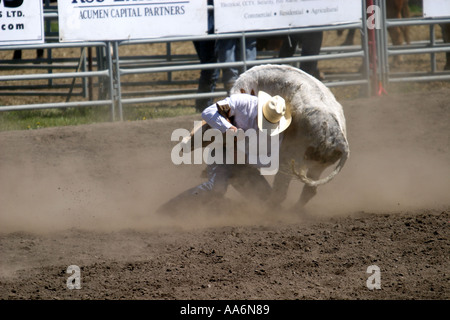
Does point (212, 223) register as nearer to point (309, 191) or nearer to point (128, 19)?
point (309, 191)

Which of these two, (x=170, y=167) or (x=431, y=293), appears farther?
(x=170, y=167)

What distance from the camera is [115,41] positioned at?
9.00 meters

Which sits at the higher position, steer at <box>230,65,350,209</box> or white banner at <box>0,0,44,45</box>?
white banner at <box>0,0,44,45</box>

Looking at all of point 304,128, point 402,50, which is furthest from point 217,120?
point 402,50

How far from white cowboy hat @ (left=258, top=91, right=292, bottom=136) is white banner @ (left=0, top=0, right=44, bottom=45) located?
3853 millimetres

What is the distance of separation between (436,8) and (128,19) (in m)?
4.29

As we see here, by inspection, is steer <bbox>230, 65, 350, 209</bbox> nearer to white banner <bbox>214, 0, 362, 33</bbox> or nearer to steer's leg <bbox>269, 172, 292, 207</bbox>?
steer's leg <bbox>269, 172, 292, 207</bbox>

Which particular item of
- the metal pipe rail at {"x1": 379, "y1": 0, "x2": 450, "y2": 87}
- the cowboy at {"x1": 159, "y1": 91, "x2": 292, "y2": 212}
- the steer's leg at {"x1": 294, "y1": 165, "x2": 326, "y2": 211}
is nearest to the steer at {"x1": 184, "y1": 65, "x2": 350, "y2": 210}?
the steer's leg at {"x1": 294, "y1": 165, "x2": 326, "y2": 211}

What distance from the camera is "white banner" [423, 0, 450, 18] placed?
9922 mm

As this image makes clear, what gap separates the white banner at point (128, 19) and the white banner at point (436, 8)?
3.18 meters

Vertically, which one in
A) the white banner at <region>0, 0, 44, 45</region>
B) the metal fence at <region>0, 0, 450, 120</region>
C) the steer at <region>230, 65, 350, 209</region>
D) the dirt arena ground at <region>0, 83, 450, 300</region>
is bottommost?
the dirt arena ground at <region>0, 83, 450, 300</region>

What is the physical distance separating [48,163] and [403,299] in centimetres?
471
